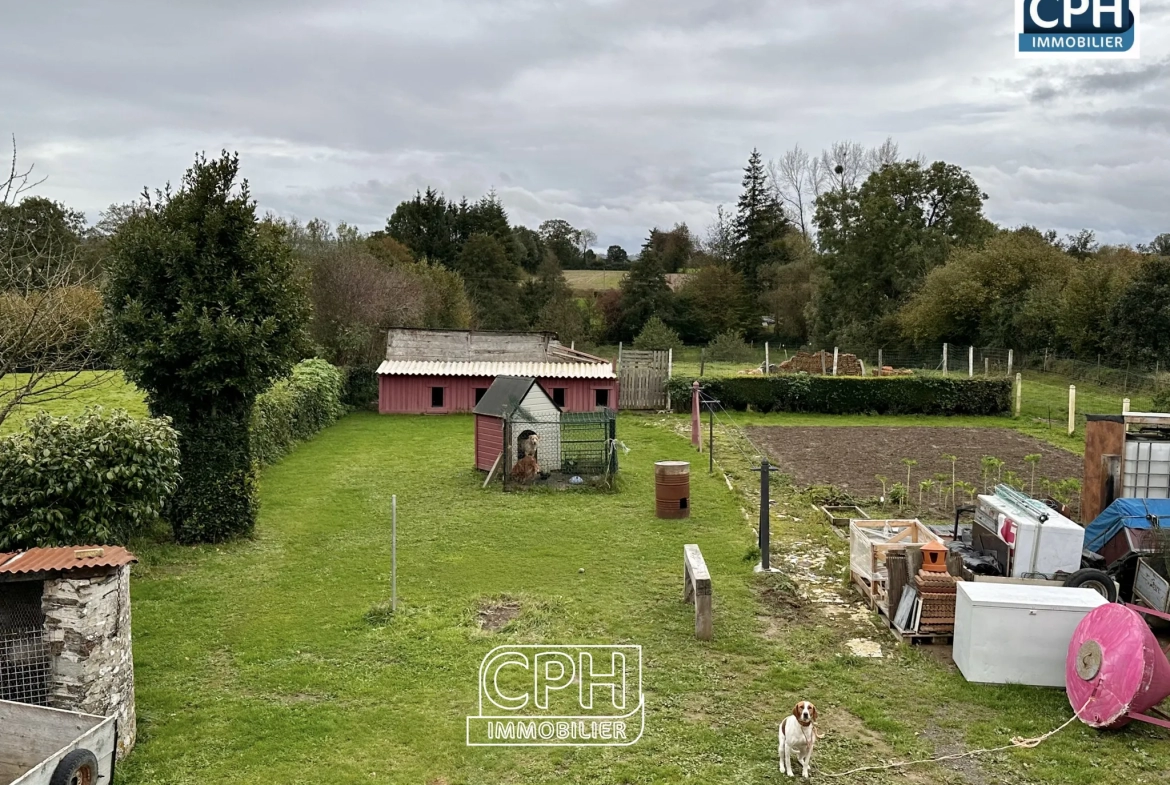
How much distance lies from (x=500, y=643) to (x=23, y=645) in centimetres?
439

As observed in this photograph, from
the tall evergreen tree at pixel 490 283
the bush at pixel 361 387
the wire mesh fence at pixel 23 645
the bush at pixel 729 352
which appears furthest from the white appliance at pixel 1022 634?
the tall evergreen tree at pixel 490 283

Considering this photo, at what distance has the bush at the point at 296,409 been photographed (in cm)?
1838

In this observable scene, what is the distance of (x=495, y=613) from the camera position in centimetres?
999

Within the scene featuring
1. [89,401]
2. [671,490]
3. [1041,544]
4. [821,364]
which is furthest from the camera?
[821,364]

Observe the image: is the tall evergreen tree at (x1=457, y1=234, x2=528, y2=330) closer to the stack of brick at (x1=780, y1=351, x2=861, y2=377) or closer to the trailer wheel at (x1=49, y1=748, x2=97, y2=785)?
the stack of brick at (x1=780, y1=351, x2=861, y2=377)

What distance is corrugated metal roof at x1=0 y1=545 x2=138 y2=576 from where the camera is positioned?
20.7ft

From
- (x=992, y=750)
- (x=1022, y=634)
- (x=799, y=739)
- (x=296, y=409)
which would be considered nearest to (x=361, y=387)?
(x=296, y=409)

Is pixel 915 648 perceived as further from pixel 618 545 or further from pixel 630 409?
pixel 630 409

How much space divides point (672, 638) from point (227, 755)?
184 inches

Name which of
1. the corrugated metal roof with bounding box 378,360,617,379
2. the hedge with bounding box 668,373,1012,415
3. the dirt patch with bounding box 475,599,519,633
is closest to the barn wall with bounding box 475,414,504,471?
the dirt patch with bounding box 475,599,519,633

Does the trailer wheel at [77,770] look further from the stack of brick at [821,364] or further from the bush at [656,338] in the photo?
the bush at [656,338]

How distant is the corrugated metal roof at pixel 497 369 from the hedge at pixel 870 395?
11.4 ft

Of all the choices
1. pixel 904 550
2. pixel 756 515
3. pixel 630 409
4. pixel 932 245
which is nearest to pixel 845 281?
pixel 932 245

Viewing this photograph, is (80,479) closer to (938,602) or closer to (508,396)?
(508,396)
